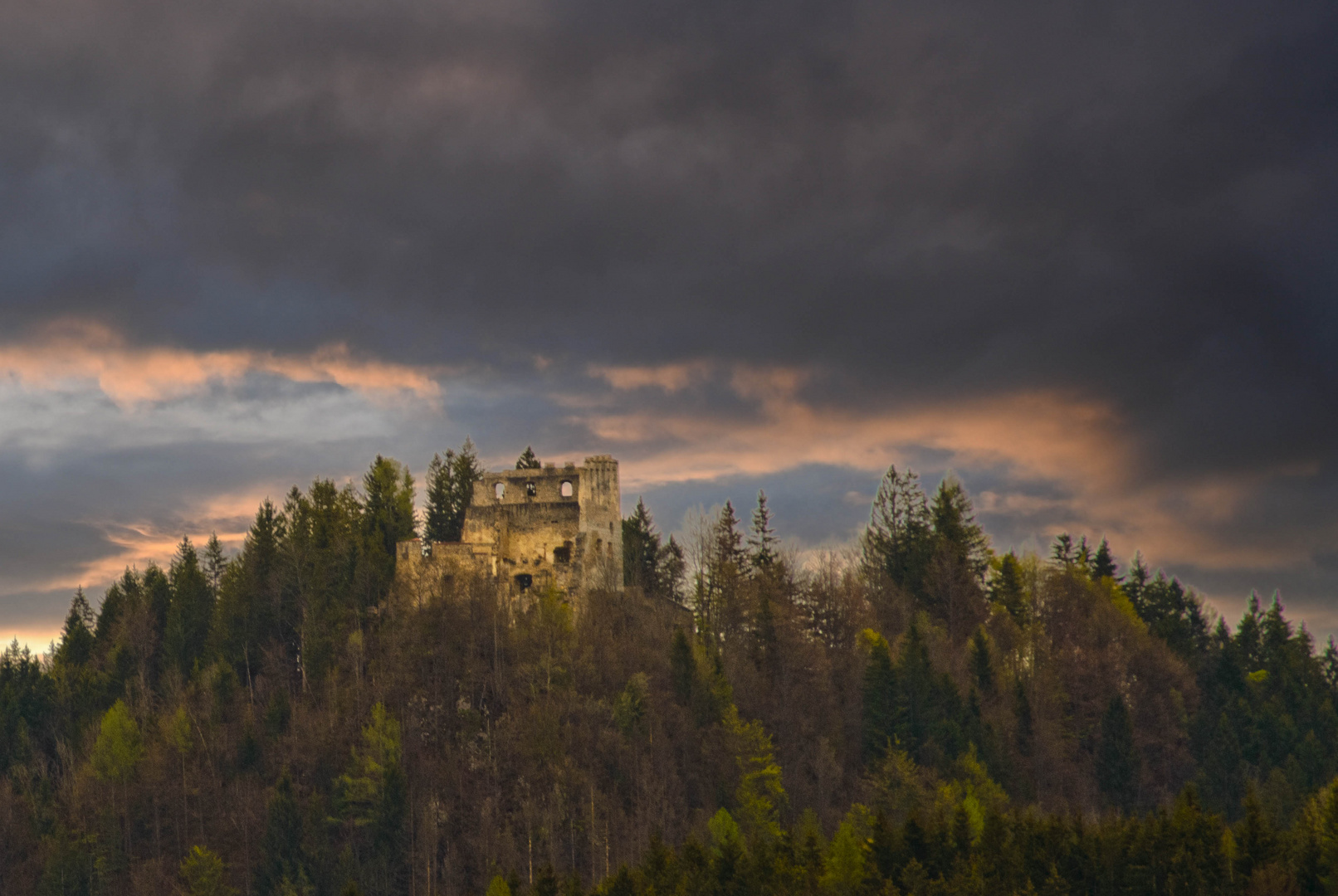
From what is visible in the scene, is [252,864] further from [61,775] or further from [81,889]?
[61,775]

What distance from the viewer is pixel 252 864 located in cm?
7519

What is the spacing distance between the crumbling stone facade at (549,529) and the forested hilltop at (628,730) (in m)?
2.39

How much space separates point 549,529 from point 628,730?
1737 centimetres

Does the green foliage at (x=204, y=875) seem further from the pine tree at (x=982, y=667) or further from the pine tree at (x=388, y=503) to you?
the pine tree at (x=982, y=667)

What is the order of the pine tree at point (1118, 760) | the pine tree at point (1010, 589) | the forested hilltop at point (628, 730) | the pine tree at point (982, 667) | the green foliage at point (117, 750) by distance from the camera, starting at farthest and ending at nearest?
1. the pine tree at point (1010, 589)
2. the pine tree at point (982, 667)
3. the pine tree at point (1118, 760)
4. the green foliage at point (117, 750)
5. the forested hilltop at point (628, 730)

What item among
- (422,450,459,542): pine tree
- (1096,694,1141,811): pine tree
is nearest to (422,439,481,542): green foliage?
(422,450,459,542): pine tree

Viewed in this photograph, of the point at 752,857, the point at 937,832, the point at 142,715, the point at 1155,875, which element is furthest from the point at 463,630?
the point at 1155,875

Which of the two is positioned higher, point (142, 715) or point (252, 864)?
point (142, 715)

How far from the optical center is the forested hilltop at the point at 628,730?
70.6m

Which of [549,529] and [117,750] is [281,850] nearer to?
[117,750]

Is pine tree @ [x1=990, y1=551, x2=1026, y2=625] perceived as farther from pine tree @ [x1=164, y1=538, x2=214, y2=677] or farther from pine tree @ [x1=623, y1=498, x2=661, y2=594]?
pine tree @ [x1=164, y1=538, x2=214, y2=677]

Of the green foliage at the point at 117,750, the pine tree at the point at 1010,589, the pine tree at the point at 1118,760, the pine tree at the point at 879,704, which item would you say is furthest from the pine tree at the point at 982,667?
the green foliage at the point at 117,750

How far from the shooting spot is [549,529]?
9075 cm

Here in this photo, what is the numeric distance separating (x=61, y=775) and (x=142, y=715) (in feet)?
23.1
